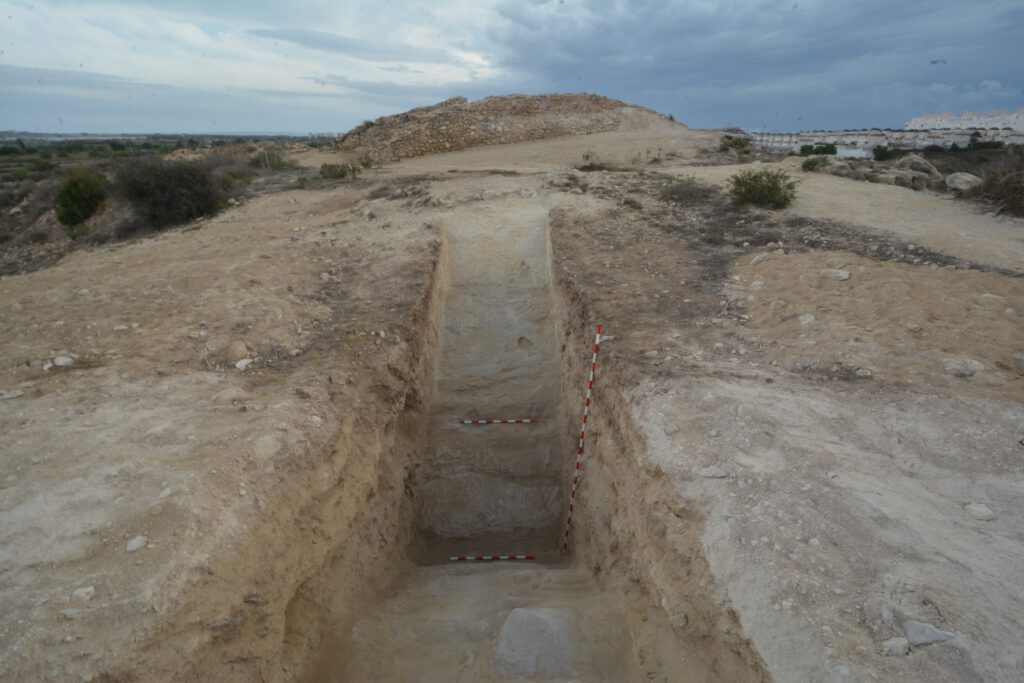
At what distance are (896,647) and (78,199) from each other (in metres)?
17.9

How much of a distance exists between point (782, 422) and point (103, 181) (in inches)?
682

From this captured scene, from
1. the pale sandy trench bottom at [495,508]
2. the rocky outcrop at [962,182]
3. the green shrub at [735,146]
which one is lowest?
the pale sandy trench bottom at [495,508]

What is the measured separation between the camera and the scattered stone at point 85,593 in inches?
116

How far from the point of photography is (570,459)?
6590mm

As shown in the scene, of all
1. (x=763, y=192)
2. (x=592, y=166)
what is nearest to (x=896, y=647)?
(x=763, y=192)

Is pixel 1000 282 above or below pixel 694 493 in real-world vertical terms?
above

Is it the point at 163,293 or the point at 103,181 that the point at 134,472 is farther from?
the point at 103,181

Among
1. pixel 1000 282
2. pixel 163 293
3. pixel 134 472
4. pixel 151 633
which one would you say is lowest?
pixel 151 633

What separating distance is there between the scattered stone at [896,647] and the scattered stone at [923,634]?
34 mm

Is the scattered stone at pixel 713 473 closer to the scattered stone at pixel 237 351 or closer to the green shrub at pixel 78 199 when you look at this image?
the scattered stone at pixel 237 351

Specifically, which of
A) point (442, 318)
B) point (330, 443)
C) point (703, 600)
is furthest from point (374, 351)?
point (703, 600)

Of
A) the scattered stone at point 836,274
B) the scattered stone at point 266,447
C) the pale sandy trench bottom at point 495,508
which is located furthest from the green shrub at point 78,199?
the scattered stone at point 836,274

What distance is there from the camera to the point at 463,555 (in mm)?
6426

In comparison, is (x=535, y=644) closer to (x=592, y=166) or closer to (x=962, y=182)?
(x=592, y=166)
